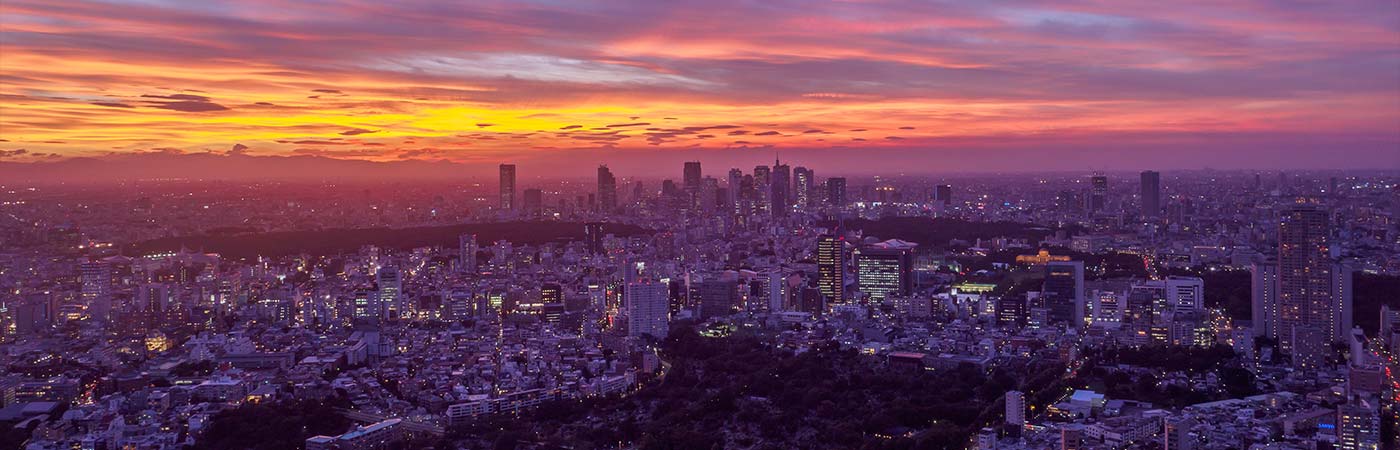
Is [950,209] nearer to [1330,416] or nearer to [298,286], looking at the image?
[298,286]

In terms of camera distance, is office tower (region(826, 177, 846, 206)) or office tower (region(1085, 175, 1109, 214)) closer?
office tower (region(1085, 175, 1109, 214))

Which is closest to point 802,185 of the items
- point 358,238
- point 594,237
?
point 594,237

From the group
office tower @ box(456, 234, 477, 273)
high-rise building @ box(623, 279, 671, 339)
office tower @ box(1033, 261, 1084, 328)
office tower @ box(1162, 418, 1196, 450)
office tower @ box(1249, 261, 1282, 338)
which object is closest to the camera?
office tower @ box(1162, 418, 1196, 450)

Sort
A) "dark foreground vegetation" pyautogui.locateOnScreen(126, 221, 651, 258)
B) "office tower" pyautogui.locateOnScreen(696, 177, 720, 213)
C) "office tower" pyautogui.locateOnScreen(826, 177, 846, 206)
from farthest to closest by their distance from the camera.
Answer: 1. "office tower" pyautogui.locateOnScreen(826, 177, 846, 206)
2. "office tower" pyautogui.locateOnScreen(696, 177, 720, 213)
3. "dark foreground vegetation" pyautogui.locateOnScreen(126, 221, 651, 258)

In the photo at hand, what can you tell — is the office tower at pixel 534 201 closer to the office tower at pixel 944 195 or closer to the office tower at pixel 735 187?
the office tower at pixel 735 187

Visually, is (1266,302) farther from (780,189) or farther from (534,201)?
(534,201)

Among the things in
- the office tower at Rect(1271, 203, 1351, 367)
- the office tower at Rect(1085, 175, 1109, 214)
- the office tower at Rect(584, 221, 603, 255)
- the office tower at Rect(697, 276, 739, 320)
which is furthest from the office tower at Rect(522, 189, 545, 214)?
the office tower at Rect(1271, 203, 1351, 367)

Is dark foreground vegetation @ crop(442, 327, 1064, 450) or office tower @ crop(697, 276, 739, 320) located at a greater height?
office tower @ crop(697, 276, 739, 320)

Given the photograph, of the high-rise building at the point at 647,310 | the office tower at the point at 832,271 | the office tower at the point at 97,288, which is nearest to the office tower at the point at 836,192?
the office tower at the point at 832,271

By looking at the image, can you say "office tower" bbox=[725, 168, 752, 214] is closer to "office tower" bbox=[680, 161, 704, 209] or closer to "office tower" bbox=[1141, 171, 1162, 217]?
"office tower" bbox=[680, 161, 704, 209]
